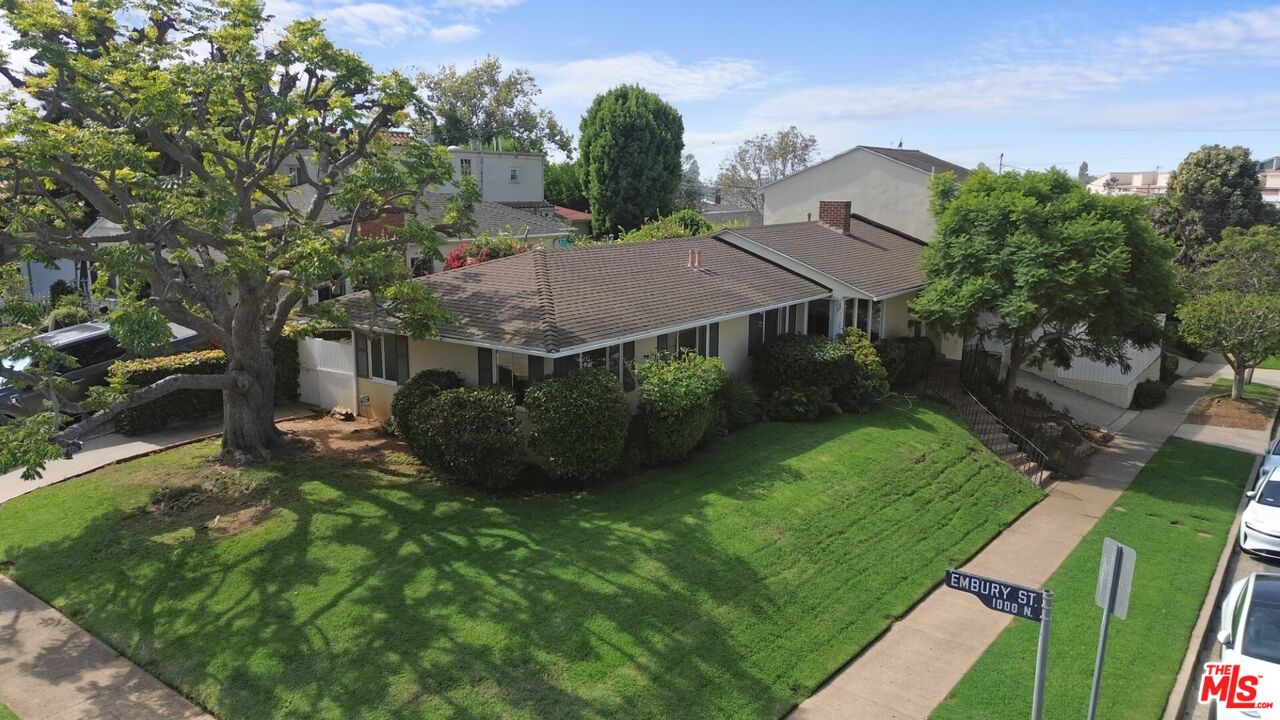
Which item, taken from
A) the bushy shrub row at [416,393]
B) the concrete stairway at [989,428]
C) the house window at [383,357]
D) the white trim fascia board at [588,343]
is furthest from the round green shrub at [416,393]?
the concrete stairway at [989,428]

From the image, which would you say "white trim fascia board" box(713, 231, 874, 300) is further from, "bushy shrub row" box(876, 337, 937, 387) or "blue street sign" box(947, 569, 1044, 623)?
"blue street sign" box(947, 569, 1044, 623)

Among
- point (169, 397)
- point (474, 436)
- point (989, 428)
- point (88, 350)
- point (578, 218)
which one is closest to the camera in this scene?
point (474, 436)

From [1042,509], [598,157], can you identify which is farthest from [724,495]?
[598,157]

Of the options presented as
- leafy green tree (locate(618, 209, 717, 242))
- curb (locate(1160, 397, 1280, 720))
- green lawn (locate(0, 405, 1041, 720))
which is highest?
leafy green tree (locate(618, 209, 717, 242))

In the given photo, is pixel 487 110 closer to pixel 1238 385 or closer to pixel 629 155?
pixel 629 155

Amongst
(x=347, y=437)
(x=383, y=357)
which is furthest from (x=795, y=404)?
(x=347, y=437)

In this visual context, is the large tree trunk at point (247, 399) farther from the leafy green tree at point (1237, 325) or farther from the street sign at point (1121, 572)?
the leafy green tree at point (1237, 325)

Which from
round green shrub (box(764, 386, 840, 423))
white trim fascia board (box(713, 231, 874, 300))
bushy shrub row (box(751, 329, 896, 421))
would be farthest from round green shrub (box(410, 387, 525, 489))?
white trim fascia board (box(713, 231, 874, 300))
